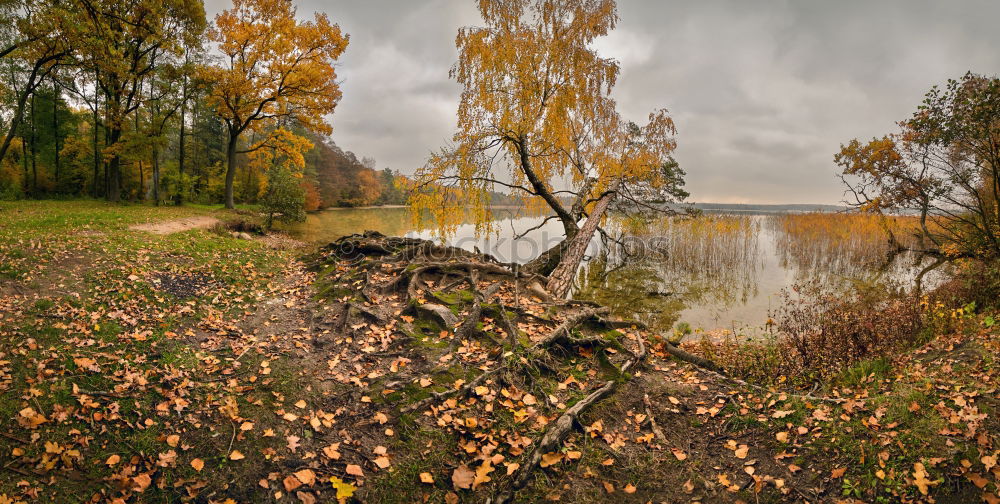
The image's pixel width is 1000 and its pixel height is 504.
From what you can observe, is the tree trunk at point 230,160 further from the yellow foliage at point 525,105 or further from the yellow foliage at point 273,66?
the yellow foliage at point 525,105

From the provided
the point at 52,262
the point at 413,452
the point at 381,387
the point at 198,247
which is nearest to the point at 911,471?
the point at 413,452

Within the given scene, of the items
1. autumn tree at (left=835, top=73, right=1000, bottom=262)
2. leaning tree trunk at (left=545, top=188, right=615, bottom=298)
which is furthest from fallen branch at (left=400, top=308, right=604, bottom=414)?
autumn tree at (left=835, top=73, right=1000, bottom=262)

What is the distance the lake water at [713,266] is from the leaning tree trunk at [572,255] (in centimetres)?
144

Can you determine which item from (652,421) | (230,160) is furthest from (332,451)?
(230,160)

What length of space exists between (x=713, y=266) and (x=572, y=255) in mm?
7989

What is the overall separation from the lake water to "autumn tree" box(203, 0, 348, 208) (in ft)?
22.3

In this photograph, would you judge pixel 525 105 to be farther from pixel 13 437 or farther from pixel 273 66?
pixel 273 66

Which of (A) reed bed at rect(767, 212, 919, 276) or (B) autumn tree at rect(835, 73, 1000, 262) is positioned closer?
(B) autumn tree at rect(835, 73, 1000, 262)

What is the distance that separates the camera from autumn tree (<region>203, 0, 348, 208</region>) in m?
20.0

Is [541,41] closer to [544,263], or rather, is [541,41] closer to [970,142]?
[544,263]

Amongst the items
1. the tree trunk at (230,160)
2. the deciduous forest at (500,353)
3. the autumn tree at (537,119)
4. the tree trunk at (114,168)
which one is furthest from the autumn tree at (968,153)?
the tree trunk at (114,168)

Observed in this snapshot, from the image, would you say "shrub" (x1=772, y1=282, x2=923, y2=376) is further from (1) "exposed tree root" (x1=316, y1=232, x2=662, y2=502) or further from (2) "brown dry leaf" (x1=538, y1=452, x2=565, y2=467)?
(2) "brown dry leaf" (x1=538, y1=452, x2=565, y2=467)

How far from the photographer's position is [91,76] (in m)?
22.7

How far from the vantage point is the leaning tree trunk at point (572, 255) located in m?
9.53
